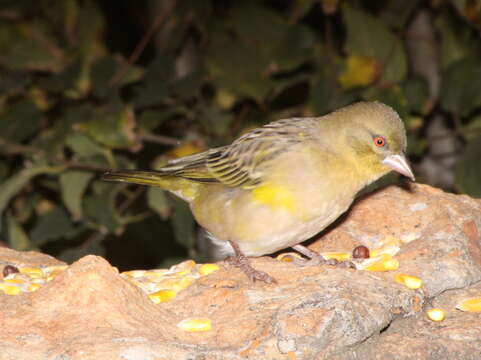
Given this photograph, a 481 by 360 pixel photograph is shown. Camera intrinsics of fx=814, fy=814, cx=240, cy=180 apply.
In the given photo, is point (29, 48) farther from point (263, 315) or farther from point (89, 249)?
point (263, 315)

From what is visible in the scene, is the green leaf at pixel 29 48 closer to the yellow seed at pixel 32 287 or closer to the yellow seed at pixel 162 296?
the yellow seed at pixel 32 287

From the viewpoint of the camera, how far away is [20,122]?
6.00 m

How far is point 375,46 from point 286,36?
2.14 ft

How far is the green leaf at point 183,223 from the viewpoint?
5.48m

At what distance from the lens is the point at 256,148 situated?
15.4 ft

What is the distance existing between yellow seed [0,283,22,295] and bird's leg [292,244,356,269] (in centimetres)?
134

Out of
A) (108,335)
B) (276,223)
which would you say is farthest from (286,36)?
(108,335)

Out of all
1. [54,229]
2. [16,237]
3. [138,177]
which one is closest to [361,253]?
[138,177]

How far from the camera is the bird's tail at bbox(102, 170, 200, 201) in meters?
4.93

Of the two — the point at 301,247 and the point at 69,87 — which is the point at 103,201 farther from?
the point at 301,247

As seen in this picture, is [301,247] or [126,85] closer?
[301,247]

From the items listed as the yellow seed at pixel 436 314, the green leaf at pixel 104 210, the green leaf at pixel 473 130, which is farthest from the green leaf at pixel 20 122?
the yellow seed at pixel 436 314

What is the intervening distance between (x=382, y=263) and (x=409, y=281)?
1.09ft

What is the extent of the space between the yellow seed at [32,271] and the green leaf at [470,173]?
2702mm
